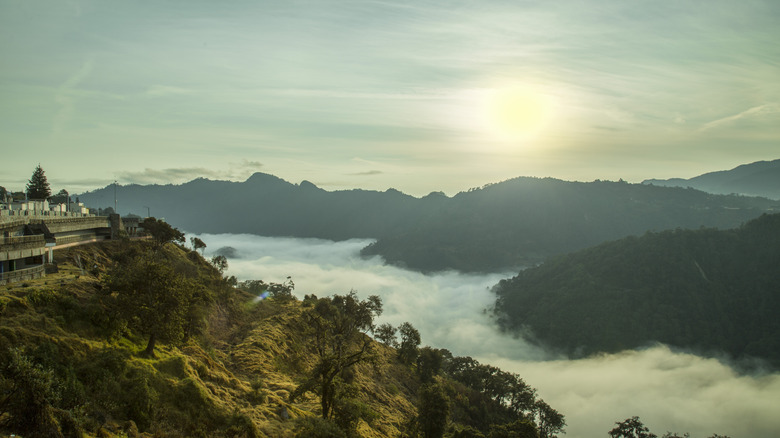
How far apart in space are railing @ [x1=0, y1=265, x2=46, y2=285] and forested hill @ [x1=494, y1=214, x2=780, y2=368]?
17068cm

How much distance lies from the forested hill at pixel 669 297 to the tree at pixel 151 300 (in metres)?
168

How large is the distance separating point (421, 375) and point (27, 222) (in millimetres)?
51837

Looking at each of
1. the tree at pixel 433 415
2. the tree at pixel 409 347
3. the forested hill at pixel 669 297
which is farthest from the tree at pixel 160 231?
the forested hill at pixel 669 297

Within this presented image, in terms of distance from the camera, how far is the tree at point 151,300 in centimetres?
2202

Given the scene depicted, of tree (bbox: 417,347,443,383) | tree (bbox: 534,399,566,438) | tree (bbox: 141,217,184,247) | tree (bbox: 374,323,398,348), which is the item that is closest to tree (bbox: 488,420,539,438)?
tree (bbox: 417,347,443,383)

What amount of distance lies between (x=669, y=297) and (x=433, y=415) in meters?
178

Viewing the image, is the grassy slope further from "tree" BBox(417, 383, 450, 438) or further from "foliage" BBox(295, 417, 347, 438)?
"tree" BBox(417, 383, 450, 438)

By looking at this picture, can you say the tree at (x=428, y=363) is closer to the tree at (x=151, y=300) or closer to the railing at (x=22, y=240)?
the tree at (x=151, y=300)

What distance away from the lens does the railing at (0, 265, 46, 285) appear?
24769 millimetres

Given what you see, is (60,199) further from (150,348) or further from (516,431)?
(516,431)

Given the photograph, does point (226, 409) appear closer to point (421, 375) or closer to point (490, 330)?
point (421, 375)

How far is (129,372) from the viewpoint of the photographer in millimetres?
18844

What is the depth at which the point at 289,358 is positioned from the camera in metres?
39.4

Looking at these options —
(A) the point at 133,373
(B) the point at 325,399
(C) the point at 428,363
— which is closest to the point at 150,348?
(A) the point at 133,373
